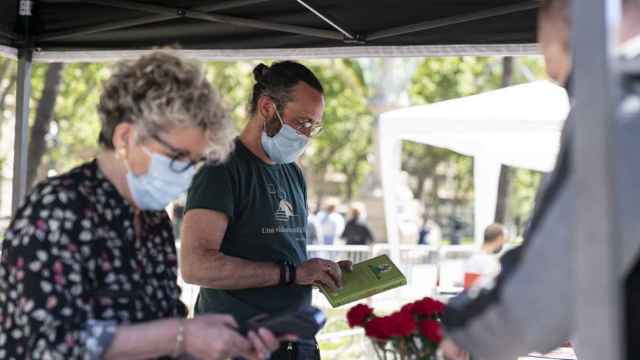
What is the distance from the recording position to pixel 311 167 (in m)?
31.3

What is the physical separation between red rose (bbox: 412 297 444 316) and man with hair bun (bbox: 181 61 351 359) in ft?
2.56

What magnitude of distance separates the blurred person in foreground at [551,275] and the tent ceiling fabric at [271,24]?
2272mm

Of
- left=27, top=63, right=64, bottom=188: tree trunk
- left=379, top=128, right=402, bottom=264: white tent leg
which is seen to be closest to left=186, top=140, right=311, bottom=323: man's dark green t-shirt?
left=379, top=128, right=402, bottom=264: white tent leg

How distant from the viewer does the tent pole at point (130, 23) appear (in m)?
4.09

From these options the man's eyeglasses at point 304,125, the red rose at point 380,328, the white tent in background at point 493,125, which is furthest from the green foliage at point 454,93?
the red rose at point 380,328

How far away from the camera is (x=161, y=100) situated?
81.6 inches

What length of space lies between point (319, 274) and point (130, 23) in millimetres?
1780

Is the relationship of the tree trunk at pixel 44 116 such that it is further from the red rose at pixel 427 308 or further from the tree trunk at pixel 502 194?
the red rose at pixel 427 308

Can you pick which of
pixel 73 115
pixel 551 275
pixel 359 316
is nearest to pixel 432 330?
pixel 359 316

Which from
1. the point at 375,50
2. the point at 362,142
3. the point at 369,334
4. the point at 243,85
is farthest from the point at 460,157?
the point at 369,334

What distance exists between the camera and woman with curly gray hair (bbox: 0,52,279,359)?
6.32 ft

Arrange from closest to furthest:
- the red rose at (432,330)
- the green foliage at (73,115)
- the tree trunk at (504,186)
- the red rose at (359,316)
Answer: the red rose at (432,330) < the red rose at (359,316) < the green foliage at (73,115) < the tree trunk at (504,186)

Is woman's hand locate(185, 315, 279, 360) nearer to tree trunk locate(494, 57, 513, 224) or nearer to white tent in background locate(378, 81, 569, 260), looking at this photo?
white tent in background locate(378, 81, 569, 260)

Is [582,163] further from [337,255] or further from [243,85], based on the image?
[243,85]
